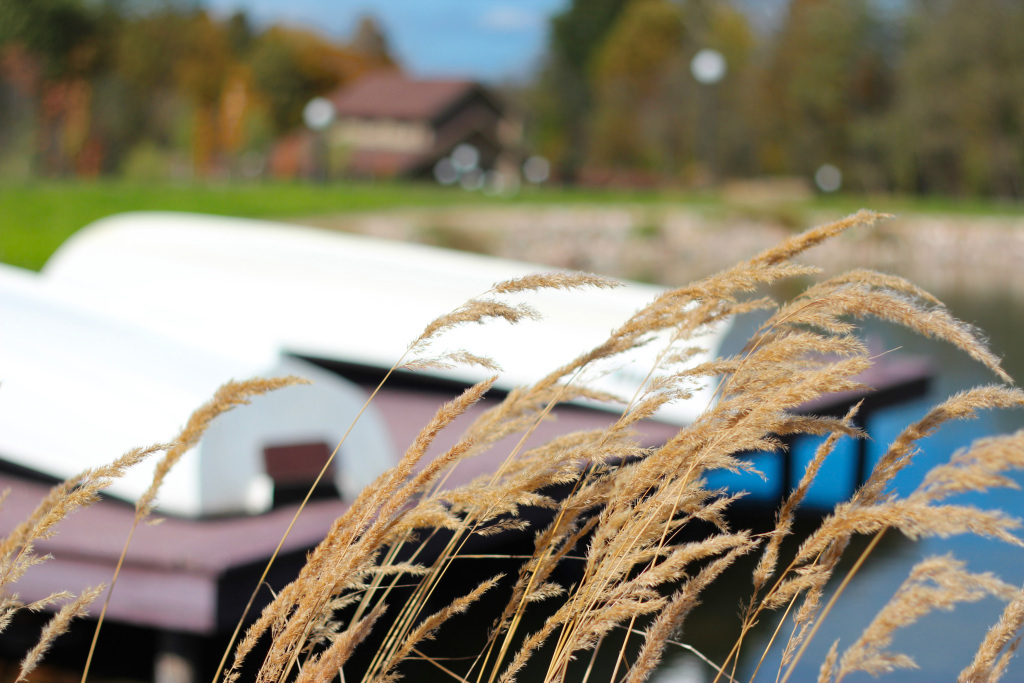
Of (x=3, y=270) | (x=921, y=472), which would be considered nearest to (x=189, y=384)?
(x=3, y=270)

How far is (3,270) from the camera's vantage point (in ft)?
13.0

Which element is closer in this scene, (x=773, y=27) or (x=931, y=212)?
(x=931, y=212)

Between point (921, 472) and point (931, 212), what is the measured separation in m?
19.9

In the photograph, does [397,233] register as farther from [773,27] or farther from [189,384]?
[773,27]

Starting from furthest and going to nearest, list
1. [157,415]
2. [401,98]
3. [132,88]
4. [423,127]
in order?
[401,98] → [423,127] → [132,88] → [157,415]

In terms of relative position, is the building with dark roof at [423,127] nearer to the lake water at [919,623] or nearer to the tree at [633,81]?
the tree at [633,81]

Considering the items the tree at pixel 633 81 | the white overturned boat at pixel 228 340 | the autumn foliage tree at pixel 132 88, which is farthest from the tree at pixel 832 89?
the white overturned boat at pixel 228 340

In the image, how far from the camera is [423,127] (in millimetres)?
46688

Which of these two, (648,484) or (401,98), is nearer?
(648,484)

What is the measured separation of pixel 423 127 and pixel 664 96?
11836 millimetres

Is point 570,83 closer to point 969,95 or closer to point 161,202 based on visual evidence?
point 969,95

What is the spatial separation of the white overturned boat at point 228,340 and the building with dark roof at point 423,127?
40.2 m

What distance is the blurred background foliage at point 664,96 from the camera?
3088 cm

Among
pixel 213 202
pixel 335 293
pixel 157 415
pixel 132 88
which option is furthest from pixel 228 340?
pixel 132 88
